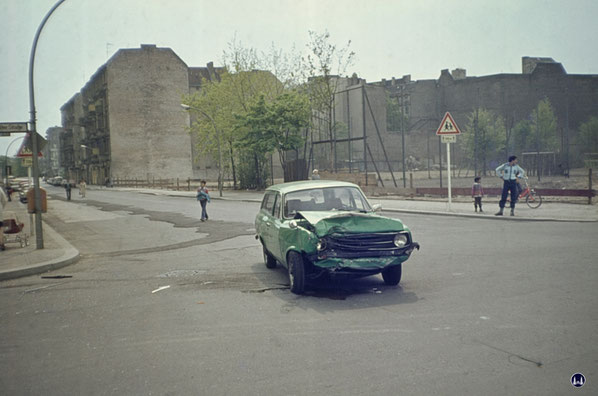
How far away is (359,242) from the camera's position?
6906 mm

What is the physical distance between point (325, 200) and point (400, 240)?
1.63 meters

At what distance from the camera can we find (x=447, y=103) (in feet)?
258

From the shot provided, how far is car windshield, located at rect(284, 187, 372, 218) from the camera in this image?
8.23m

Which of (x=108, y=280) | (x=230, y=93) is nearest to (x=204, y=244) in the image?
(x=108, y=280)

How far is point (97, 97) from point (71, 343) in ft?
271

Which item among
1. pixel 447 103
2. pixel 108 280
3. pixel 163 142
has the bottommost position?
pixel 108 280

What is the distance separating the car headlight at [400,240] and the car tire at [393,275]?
51 cm

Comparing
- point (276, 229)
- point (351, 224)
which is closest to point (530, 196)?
point (276, 229)

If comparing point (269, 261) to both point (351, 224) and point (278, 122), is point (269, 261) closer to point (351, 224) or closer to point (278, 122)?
point (351, 224)

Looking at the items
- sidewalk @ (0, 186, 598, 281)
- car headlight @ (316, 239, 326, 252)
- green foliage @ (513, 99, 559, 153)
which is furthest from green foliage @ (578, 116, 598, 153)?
car headlight @ (316, 239, 326, 252)

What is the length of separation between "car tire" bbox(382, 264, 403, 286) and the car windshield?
110 cm

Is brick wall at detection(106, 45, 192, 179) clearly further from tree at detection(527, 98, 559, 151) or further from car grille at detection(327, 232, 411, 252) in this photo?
car grille at detection(327, 232, 411, 252)

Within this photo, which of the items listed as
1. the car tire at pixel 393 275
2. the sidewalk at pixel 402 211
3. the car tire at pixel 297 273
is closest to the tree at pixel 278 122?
the sidewalk at pixel 402 211

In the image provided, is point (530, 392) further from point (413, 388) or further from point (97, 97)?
point (97, 97)
